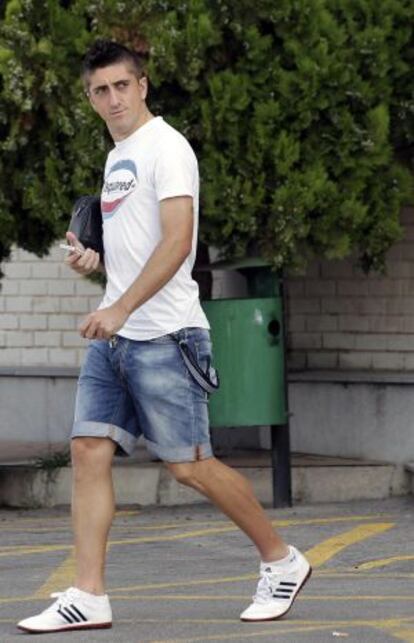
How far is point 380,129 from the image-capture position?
11.1 m

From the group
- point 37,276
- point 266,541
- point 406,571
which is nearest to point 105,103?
point 266,541

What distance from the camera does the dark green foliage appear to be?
10.9 meters

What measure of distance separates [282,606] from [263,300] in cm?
456

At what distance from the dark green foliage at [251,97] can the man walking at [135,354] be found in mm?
3945

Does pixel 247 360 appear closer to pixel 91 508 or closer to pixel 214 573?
pixel 214 573

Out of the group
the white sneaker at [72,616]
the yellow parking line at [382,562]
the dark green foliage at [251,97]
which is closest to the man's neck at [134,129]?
the white sneaker at [72,616]

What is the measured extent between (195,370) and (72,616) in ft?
3.05

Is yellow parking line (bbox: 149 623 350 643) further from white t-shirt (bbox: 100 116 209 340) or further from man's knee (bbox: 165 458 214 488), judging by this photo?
white t-shirt (bbox: 100 116 209 340)

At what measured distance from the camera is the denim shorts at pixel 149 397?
686cm

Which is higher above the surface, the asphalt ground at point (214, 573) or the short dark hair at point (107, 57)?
the short dark hair at point (107, 57)

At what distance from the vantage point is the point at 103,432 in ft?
22.7

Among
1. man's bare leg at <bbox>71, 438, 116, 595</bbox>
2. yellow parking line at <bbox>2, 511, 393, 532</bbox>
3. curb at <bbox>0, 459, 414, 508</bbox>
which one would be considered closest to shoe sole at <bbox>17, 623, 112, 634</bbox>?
man's bare leg at <bbox>71, 438, 116, 595</bbox>

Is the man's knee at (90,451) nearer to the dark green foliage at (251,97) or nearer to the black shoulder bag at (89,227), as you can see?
the black shoulder bag at (89,227)

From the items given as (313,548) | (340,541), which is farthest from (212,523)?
(313,548)
